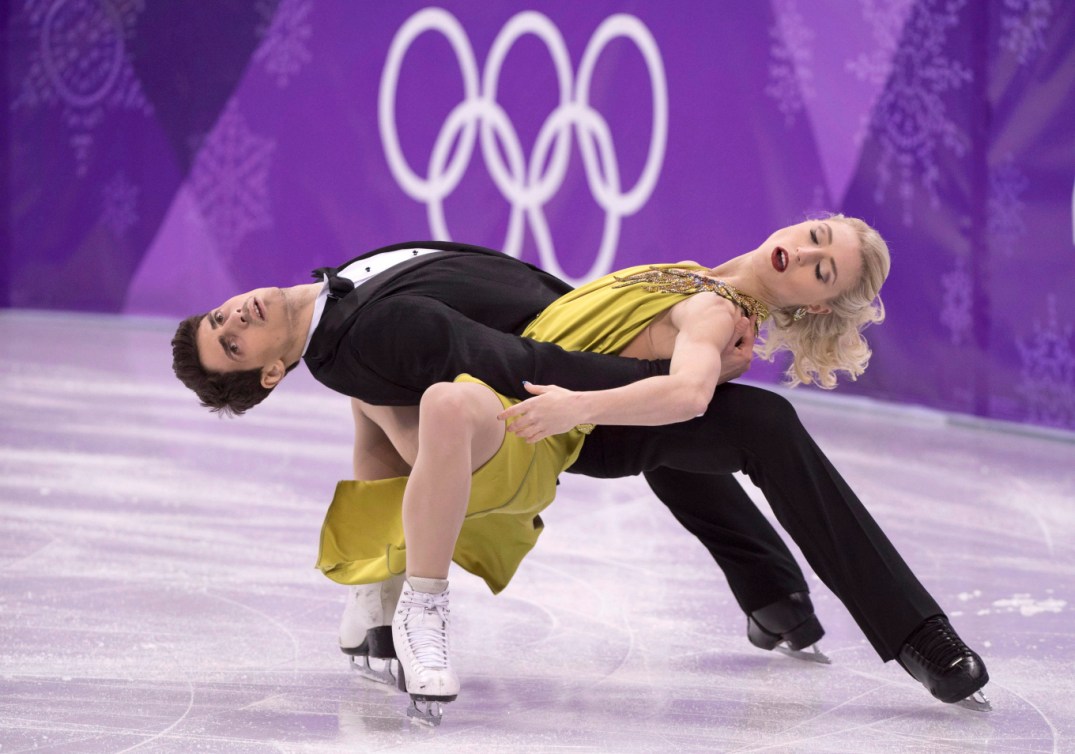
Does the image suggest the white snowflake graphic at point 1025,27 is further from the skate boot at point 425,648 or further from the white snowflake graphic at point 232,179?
the white snowflake graphic at point 232,179

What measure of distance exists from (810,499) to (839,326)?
0.47 metres

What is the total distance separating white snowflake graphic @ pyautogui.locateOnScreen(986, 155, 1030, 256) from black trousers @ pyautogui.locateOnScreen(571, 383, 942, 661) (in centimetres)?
318

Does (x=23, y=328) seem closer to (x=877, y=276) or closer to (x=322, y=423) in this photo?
(x=322, y=423)

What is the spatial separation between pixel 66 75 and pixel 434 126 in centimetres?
288

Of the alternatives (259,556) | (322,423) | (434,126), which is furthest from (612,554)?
(434,126)

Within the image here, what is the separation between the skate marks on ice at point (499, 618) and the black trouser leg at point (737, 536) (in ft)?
0.50

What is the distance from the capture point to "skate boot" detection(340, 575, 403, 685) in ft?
9.15

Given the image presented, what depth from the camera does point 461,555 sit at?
9.25 ft

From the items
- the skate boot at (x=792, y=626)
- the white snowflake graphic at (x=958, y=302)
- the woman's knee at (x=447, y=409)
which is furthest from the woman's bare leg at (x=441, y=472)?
the white snowflake graphic at (x=958, y=302)

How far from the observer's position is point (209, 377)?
2.76 m

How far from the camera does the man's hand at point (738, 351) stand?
2715mm

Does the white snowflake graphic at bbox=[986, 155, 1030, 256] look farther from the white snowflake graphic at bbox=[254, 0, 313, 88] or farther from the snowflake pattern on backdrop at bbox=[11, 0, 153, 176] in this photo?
the snowflake pattern on backdrop at bbox=[11, 0, 153, 176]

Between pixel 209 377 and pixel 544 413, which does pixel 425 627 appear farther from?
pixel 209 377

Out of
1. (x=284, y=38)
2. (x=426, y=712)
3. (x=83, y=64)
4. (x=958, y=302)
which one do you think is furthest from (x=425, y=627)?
(x=83, y=64)
